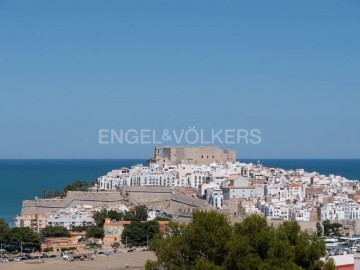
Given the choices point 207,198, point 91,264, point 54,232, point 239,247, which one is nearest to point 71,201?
point 207,198

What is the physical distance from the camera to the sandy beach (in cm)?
1986

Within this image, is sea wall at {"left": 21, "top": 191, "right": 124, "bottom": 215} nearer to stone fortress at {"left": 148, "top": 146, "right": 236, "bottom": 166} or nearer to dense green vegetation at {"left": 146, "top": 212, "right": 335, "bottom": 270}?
stone fortress at {"left": 148, "top": 146, "right": 236, "bottom": 166}

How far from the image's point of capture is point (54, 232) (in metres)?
25.2

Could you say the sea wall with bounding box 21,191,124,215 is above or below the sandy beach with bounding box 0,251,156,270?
above

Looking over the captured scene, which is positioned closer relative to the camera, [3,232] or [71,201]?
[3,232]

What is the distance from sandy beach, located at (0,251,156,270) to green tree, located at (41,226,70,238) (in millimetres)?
3256

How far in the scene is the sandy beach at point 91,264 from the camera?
1986 centimetres

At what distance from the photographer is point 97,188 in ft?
118

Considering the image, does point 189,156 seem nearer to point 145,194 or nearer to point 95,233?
point 145,194

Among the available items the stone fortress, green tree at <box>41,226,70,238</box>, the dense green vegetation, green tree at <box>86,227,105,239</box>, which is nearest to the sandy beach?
green tree at <box>86,227,105,239</box>

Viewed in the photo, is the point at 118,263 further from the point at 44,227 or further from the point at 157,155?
the point at 157,155

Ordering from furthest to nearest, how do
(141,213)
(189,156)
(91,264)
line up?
(189,156) → (141,213) → (91,264)

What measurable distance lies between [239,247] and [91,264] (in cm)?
1141

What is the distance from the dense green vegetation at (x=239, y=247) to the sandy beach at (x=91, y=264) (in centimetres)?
912
